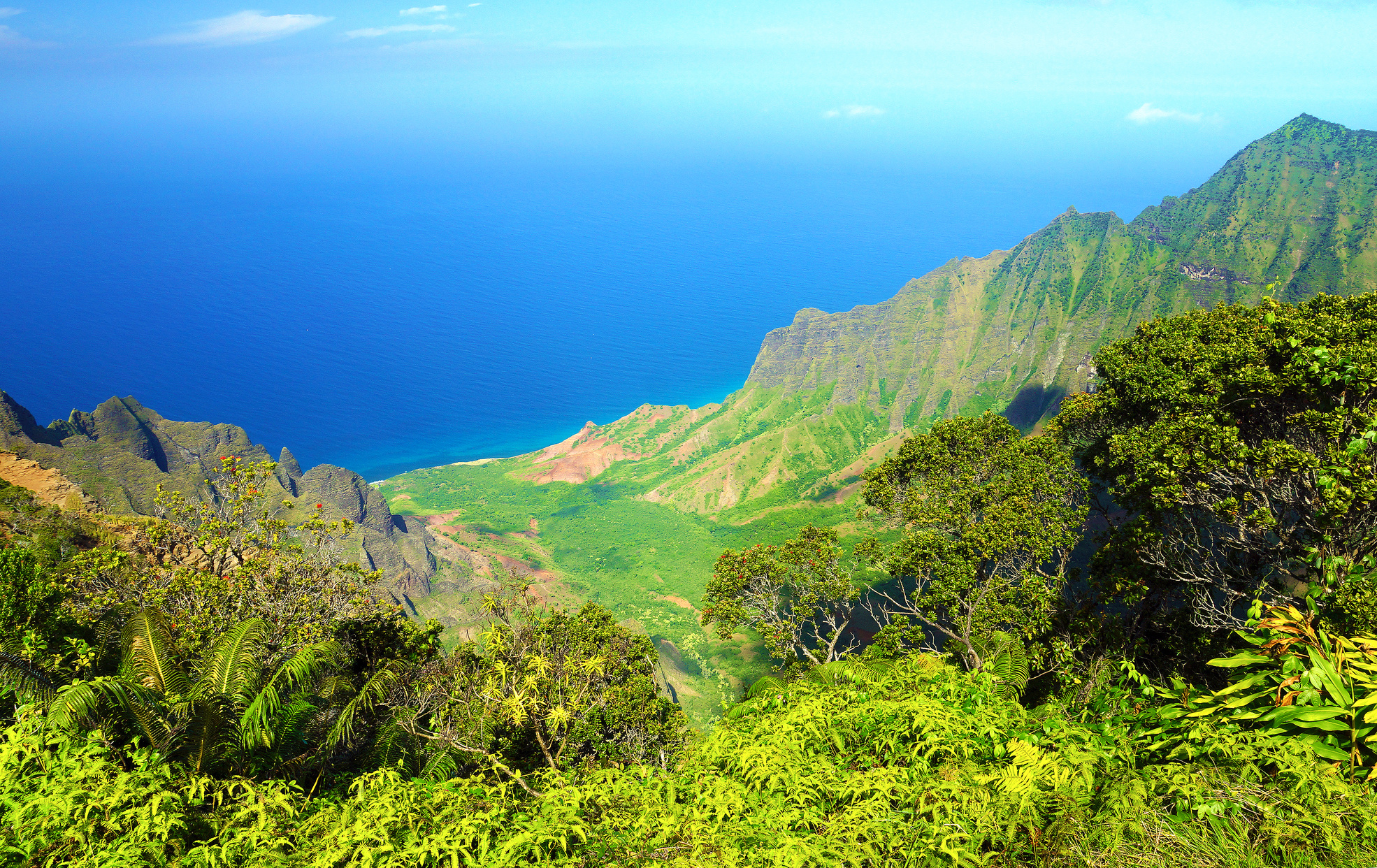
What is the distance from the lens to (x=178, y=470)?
64.8 metres

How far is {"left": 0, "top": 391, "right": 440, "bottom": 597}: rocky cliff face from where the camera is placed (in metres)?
50.4

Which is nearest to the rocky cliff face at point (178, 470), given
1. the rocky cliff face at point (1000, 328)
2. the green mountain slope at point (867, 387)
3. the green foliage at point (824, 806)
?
the green mountain slope at point (867, 387)

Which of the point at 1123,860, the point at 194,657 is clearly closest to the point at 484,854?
the point at 1123,860

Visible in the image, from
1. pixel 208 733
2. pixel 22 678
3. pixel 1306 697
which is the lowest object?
pixel 1306 697

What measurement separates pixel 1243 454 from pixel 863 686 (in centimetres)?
916

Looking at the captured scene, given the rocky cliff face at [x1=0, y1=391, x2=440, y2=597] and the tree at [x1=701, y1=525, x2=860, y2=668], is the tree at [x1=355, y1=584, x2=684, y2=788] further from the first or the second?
the rocky cliff face at [x1=0, y1=391, x2=440, y2=597]

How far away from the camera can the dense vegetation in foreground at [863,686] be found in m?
5.07

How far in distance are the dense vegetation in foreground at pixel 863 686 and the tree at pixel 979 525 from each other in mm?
99

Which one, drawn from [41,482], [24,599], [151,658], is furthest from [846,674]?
[41,482]

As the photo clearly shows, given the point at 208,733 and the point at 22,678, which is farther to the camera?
the point at 208,733

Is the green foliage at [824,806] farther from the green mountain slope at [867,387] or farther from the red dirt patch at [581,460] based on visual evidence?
the red dirt patch at [581,460]

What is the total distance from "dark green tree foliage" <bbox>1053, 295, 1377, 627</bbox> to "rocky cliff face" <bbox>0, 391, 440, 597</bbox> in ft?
154

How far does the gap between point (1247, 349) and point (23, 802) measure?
733 inches

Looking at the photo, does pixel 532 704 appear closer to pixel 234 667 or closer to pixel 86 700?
pixel 234 667
